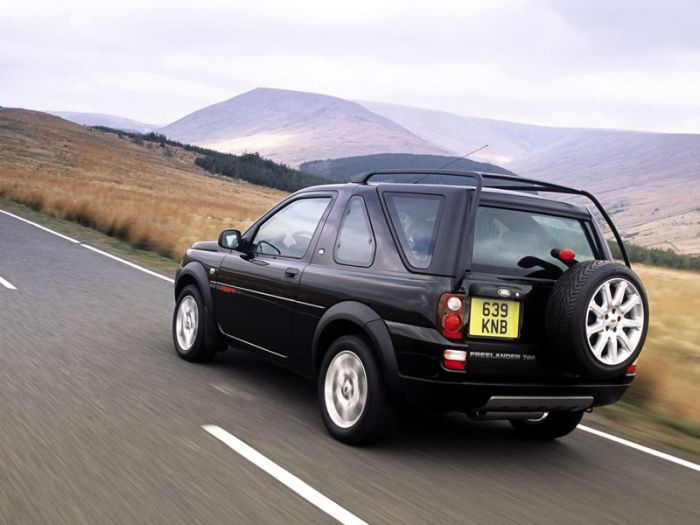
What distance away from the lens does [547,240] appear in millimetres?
5223

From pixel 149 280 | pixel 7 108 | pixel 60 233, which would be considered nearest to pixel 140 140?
pixel 7 108

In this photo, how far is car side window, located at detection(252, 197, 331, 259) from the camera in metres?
6.09

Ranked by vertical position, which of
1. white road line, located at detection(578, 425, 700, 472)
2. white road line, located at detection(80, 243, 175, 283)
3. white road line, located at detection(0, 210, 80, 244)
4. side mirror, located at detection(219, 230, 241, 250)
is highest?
side mirror, located at detection(219, 230, 241, 250)

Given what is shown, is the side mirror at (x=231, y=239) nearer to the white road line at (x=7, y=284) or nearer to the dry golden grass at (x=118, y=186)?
→ the white road line at (x=7, y=284)

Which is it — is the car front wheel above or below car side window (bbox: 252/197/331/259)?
below

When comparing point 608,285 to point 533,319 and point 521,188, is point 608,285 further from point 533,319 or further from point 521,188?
point 521,188

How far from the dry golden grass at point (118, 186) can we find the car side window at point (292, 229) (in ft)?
→ 36.2

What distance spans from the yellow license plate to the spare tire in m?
0.20

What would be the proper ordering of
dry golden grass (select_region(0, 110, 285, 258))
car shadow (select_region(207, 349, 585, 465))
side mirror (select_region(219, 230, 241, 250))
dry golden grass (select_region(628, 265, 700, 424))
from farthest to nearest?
dry golden grass (select_region(0, 110, 285, 258)) → dry golden grass (select_region(628, 265, 700, 424)) → side mirror (select_region(219, 230, 241, 250)) → car shadow (select_region(207, 349, 585, 465))

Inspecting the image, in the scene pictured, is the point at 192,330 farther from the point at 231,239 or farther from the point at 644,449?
the point at 644,449

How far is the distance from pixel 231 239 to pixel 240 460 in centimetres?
249

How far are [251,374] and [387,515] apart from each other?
3179mm

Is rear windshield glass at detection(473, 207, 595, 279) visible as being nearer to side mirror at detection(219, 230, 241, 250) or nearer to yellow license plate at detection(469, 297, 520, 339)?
yellow license plate at detection(469, 297, 520, 339)

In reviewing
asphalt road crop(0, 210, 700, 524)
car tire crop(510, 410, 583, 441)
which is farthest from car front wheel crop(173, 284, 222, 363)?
car tire crop(510, 410, 583, 441)
